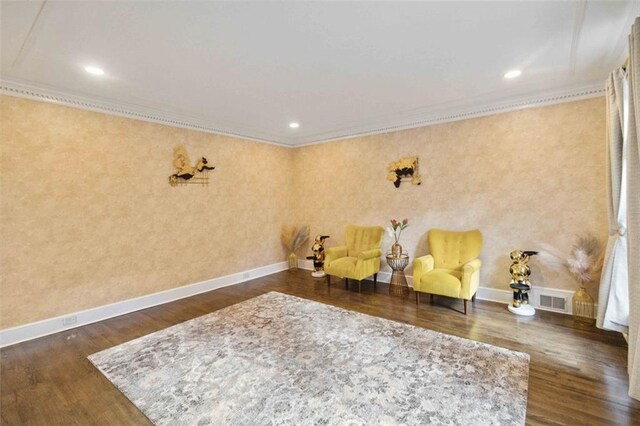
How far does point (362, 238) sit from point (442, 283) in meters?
1.71

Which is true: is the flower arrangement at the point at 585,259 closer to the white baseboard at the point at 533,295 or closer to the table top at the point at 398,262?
the white baseboard at the point at 533,295

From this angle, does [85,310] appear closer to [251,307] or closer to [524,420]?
[251,307]

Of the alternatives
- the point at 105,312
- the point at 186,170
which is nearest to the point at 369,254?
the point at 186,170

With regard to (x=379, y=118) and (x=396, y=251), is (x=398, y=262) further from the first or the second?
(x=379, y=118)

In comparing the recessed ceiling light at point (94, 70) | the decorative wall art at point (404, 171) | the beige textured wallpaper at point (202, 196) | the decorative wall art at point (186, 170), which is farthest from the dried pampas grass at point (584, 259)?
the recessed ceiling light at point (94, 70)

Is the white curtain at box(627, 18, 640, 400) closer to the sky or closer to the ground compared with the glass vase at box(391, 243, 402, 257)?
closer to the sky

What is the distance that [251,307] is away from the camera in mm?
3865

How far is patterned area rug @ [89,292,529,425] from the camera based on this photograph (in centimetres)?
189

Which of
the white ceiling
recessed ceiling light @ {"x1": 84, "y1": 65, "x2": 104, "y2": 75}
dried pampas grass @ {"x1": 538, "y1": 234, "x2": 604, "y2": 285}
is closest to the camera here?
the white ceiling

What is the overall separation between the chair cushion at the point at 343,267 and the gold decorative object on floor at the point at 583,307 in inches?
106

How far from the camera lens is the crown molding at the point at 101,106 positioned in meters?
2.99

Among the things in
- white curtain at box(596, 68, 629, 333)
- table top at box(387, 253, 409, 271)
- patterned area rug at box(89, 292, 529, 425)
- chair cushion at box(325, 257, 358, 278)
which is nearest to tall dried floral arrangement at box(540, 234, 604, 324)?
white curtain at box(596, 68, 629, 333)

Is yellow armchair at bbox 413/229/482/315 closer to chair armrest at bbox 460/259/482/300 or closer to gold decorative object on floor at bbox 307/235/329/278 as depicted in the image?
chair armrest at bbox 460/259/482/300

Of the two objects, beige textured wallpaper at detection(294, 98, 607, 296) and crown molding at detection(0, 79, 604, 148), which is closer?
crown molding at detection(0, 79, 604, 148)
